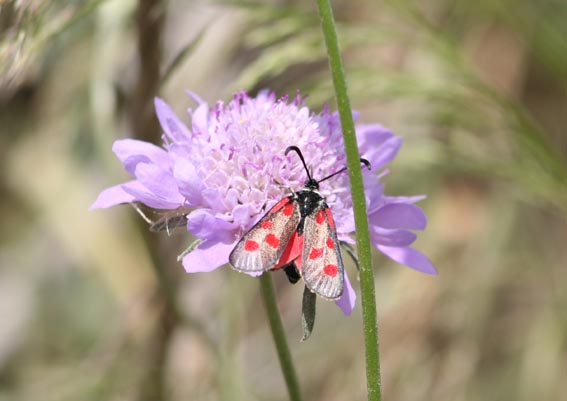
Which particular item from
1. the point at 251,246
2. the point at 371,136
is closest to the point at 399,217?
the point at 371,136

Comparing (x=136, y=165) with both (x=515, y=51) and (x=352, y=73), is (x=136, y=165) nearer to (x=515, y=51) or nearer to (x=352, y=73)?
(x=352, y=73)

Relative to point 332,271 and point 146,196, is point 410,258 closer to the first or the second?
point 332,271

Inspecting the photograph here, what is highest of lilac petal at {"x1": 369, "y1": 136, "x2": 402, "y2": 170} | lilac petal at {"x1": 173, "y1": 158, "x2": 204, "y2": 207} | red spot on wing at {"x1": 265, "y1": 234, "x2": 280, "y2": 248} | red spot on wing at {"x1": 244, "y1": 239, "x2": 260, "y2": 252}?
lilac petal at {"x1": 173, "y1": 158, "x2": 204, "y2": 207}

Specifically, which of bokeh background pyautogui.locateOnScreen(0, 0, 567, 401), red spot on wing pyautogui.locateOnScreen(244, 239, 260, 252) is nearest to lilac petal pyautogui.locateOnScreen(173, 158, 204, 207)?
red spot on wing pyautogui.locateOnScreen(244, 239, 260, 252)

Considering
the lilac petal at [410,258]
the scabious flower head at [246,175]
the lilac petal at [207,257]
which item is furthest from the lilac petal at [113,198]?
the lilac petal at [410,258]

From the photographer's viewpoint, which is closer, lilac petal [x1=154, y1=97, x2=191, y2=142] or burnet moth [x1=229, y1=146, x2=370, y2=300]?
burnet moth [x1=229, y1=146, x2=370, y2=300]

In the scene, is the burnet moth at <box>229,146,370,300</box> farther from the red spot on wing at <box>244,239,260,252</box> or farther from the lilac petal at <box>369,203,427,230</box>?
the lilac petal at <box>369,203,427,230</box>
